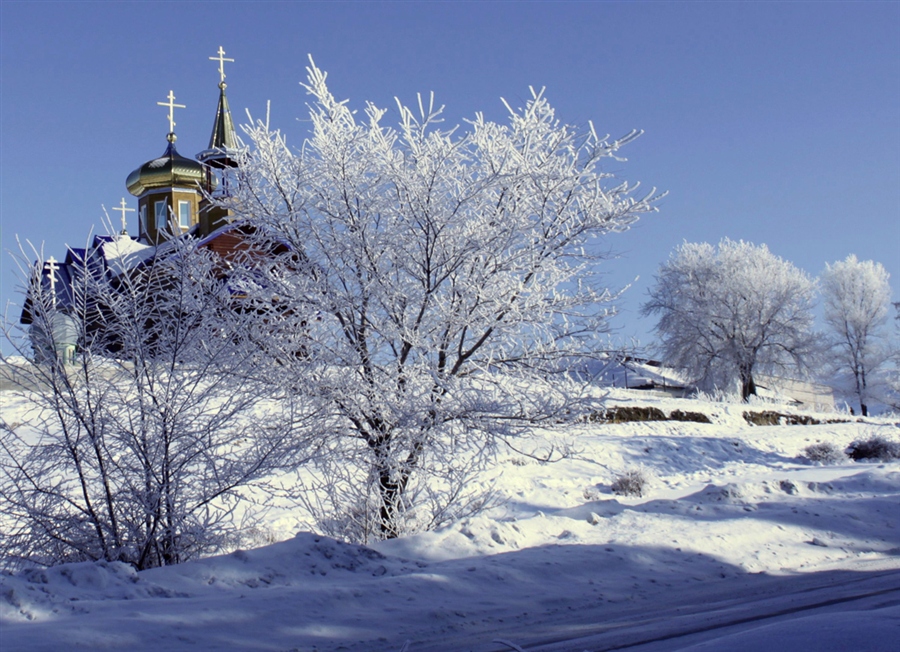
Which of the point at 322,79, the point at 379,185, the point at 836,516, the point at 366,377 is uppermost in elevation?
the point at 322,79

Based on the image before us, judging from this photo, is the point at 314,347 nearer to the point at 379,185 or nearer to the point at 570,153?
the point at 379,185

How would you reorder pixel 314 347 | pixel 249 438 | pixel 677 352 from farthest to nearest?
1. pixel 677 352
2. pixel 314 347
3. pixel 249 438

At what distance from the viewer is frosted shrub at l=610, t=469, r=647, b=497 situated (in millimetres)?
12141

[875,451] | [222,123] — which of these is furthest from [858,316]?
[222,123]

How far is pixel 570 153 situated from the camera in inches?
300

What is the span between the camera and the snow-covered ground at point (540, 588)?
3.95 metres

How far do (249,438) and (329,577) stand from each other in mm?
1870

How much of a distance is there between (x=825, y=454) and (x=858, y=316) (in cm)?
2449

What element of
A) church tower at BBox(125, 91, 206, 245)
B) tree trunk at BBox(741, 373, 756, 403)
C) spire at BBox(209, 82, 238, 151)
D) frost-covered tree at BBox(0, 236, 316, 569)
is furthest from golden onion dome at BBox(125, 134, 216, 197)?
frost-covered tree at BBox(0, 236, 316, 569)

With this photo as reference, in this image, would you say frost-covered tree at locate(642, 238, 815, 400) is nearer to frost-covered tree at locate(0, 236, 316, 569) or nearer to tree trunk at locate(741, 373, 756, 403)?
tree trunk at locate(741, 373, 756, 403)

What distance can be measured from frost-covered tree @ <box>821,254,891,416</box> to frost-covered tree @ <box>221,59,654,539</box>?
33827 millimetres

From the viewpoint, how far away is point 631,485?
1215 cm

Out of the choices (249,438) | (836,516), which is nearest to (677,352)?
(836,516)

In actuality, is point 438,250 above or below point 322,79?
below
